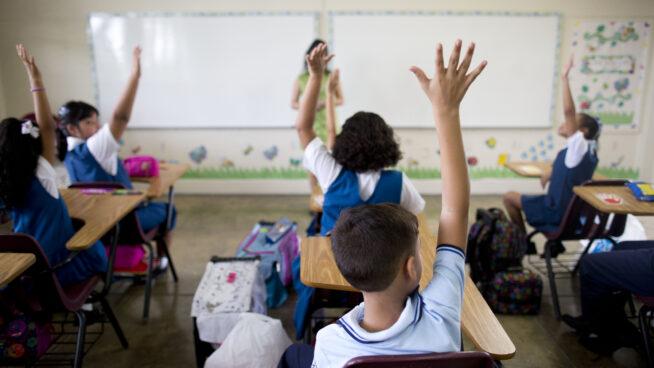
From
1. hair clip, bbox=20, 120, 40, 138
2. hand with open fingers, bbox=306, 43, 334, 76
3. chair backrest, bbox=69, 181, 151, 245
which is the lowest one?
chair backrest, bbox=69, 181, 151, 245

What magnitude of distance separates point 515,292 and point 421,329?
198 centimetres

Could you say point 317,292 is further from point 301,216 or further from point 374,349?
point 301,216

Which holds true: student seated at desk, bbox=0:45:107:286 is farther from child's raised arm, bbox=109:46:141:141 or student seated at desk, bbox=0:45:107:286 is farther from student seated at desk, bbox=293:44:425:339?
student seated at desk, bbox=293:44:425:339

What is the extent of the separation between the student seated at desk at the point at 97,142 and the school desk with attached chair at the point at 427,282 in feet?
4.59

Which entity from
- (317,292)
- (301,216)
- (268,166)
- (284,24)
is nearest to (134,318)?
(317,292)

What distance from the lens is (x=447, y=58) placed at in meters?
4.62

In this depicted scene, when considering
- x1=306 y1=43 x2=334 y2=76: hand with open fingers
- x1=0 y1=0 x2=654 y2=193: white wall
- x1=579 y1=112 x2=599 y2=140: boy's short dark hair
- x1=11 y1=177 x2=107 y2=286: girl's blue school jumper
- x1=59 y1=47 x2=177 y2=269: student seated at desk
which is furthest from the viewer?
x1=0 y1=0 x2=654 y2=193: white wall

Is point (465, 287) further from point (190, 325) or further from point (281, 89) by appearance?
point (281, 89)

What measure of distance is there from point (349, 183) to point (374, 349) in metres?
1.02

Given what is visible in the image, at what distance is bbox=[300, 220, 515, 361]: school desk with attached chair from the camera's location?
1.21 meters

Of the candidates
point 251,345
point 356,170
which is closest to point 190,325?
point 251,345

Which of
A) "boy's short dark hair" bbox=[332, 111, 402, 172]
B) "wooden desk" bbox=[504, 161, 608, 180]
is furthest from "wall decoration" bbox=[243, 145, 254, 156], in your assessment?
"boy's short dark hair" bbox=[332, 111, 402, 172]

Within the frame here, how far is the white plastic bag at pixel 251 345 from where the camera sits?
1.83m

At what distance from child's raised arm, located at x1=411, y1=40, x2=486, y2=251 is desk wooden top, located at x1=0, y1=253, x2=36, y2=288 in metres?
1.38
